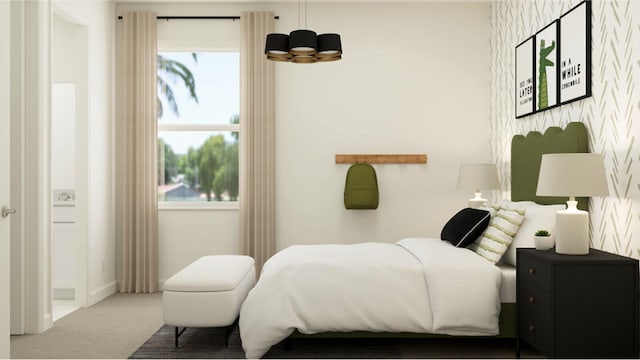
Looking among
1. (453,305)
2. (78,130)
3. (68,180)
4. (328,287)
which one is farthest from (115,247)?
(453,305)

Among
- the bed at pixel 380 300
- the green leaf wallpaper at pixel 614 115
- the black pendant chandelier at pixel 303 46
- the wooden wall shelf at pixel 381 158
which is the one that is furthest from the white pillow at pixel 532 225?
the wooden wall shelf at pixel 381 158

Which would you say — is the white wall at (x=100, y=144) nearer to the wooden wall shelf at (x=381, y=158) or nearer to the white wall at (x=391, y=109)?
the white wall at (x=391, y=109)

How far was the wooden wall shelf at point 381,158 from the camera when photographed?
5.67m

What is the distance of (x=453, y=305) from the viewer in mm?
3332

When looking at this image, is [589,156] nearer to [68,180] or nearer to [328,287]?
[328,287]

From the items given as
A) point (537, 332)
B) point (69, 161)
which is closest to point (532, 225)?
point (537, 332)

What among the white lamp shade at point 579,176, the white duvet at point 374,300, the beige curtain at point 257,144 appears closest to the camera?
the white lamp shade at point 579,176

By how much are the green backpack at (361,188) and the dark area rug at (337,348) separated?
1.88m

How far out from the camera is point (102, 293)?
529cm

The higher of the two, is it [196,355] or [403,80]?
[403,80]

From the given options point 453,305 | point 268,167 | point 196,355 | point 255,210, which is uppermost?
point 268,167

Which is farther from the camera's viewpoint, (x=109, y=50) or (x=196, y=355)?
(x=109, y=50)

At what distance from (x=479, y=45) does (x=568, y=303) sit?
3506 mm

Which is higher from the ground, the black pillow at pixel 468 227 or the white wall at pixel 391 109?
the white wall at pixel 391 109
